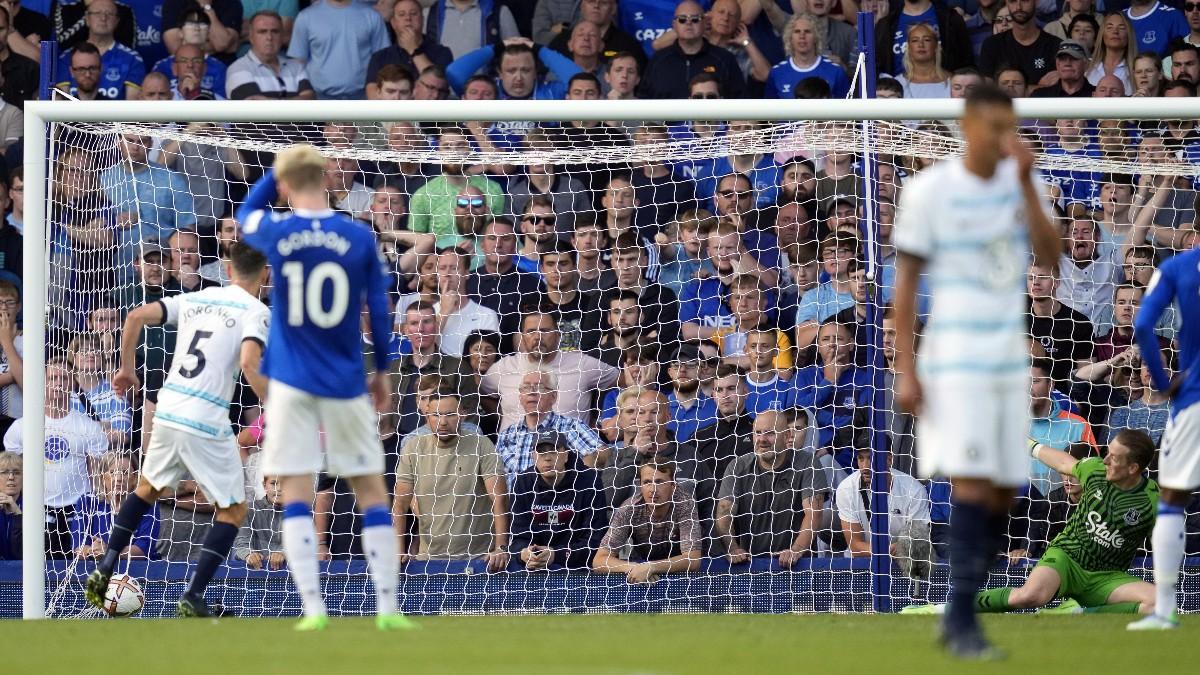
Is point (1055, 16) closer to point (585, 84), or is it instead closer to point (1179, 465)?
point (585, 84)

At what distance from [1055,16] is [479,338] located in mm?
5628

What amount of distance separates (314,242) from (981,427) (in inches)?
113

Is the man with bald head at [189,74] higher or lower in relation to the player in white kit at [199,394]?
higher

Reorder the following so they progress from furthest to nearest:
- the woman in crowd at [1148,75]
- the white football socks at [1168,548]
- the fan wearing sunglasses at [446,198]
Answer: the woman in crowd at [1148,75] < the fan wearing sunglasses at [446,198] < the white football socks at [1168,548]

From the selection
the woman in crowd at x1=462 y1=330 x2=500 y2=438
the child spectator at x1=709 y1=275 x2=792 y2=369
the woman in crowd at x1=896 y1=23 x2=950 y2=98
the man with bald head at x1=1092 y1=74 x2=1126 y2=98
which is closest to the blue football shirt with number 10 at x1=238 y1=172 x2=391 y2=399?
the woman in crowd at x1=462 y1=330 x2=500 y2=438

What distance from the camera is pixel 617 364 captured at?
34.6 feet

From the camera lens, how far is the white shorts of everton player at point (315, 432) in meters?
6.63

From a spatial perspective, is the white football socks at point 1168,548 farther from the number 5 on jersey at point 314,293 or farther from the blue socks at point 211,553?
the blue socks at point 211,553

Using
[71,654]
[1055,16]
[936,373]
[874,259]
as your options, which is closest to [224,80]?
[874,259]

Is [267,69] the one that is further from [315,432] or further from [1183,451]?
[1183,451]

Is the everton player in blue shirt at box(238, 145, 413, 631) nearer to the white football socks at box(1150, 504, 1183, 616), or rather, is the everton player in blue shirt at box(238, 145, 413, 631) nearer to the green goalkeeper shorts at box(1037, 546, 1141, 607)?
the white football socks at box(1150, 504, 1183, 616)

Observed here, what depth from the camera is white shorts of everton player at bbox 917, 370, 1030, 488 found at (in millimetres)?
5121

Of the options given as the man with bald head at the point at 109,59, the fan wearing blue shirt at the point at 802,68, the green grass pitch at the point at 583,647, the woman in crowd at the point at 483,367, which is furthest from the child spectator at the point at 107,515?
the fan wearing blue shirt at the point at 802,68

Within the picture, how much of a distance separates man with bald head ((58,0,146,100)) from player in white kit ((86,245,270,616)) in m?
4.08
